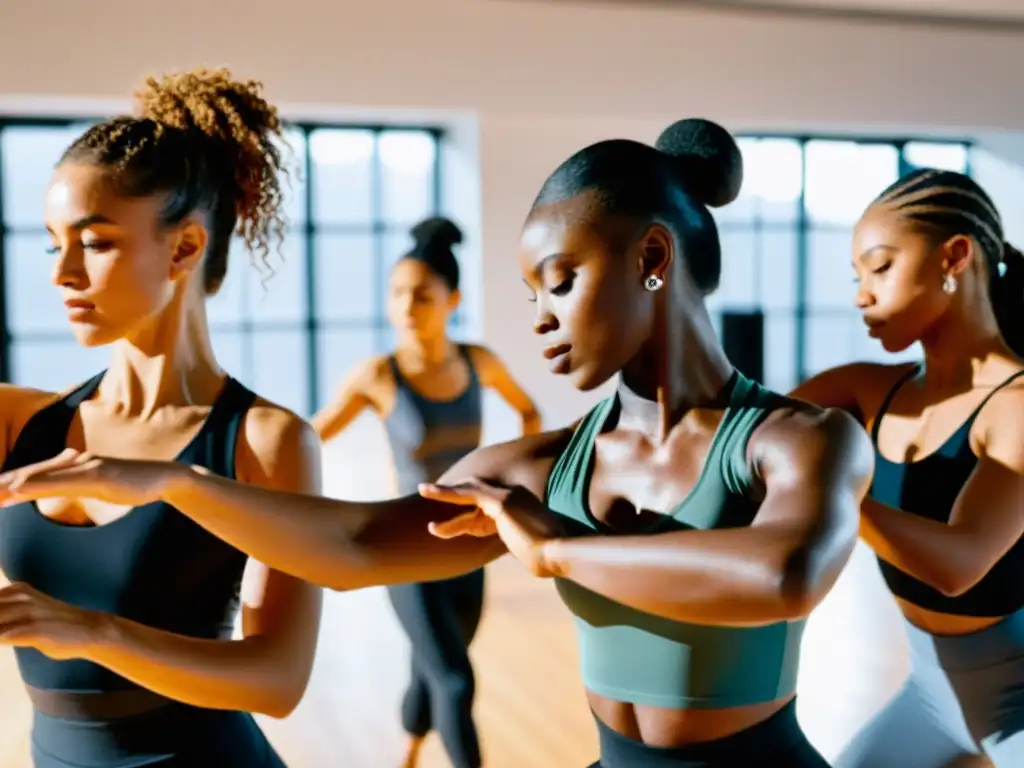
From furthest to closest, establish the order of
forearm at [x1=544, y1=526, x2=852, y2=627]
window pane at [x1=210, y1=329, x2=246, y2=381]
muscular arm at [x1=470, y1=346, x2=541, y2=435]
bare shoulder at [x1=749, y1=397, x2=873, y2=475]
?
window pane at [x1=210, y1=329, x2=246, y2=381], muscular arm at [x1=470, y1=346, x2=541, y2=435], bare shoulder at [x1=749, y1=397, x2=873, y2=475], forearm at [x1=544, y1=526, x2=852, y2=627]

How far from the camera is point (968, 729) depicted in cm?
211

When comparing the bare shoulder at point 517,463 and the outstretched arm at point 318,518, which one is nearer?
the outstretched arm at point 318,518

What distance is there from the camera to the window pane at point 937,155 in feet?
34.3

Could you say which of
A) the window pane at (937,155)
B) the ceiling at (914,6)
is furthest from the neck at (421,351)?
the window pane at (937,155)

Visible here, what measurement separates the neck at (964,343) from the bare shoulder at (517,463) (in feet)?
2.94

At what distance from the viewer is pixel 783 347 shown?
1043 cm

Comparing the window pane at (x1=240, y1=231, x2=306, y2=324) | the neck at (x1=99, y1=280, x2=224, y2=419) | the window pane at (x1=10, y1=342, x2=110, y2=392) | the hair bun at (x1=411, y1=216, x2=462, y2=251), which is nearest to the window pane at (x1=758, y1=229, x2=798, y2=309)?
the window pane at (x1=240, y1=231, x2=306, y2=324)

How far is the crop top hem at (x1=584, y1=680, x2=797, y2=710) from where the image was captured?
4.42 feet

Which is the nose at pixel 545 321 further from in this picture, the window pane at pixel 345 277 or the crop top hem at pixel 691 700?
the window pane at pixel 345 277

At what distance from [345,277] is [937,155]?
535cm

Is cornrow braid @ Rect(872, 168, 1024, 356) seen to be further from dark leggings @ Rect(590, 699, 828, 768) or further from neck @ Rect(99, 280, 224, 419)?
neck @ Rect(99, 280, 224, 419)

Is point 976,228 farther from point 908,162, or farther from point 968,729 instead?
point 908,162

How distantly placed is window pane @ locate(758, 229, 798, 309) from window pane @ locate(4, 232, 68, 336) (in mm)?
5621

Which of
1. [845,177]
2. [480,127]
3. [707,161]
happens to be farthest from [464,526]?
[845,177]
